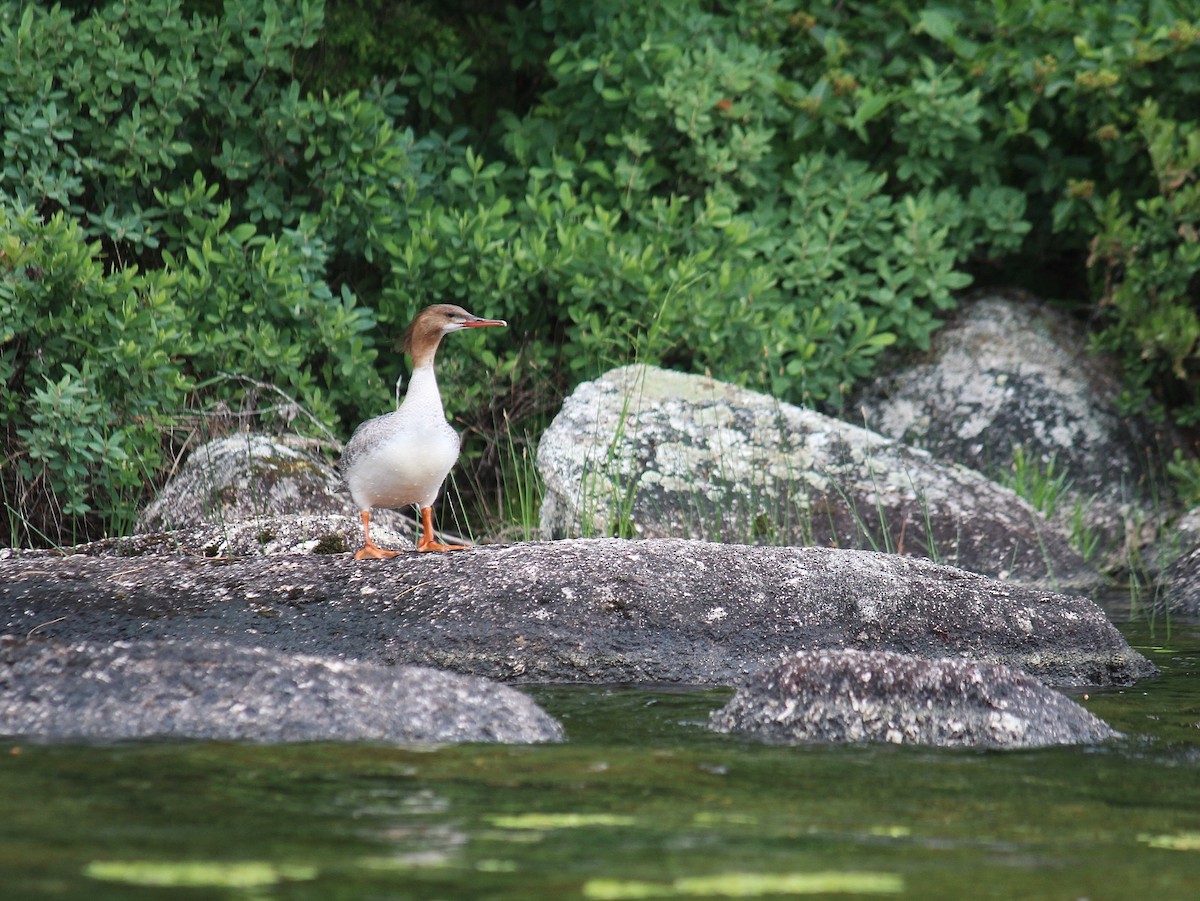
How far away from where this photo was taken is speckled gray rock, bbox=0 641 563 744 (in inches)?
157

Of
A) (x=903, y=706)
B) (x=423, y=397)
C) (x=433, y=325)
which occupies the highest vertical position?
(x=433, y=325)

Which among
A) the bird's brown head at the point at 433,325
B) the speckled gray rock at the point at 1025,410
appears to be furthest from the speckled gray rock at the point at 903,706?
the speckled gray rock at the point at 1025,410

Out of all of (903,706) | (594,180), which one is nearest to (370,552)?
(903,706)

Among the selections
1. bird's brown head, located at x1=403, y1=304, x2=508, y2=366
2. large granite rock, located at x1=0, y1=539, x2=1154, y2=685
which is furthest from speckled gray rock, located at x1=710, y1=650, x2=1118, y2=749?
bird's brown head, located at x1=403, y1=304, x2=508, y2=366

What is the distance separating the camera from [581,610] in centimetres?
550

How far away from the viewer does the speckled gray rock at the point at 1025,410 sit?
1016cm

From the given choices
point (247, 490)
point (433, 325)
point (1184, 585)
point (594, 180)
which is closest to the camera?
point (433, 325)

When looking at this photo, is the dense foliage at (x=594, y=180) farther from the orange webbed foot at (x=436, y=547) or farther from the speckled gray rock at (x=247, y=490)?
the orange webbed foot at (x=436, y=547)

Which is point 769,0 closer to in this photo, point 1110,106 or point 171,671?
point 1110,106

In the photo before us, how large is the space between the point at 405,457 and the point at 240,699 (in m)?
2.08

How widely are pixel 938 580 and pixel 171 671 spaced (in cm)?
312

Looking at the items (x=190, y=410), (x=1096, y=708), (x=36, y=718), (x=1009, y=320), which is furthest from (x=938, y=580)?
(x=1009, y=320)

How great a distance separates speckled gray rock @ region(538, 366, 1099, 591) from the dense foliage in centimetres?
80

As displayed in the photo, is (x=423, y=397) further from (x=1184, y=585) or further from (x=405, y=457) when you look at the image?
(x=1184, y=585)
